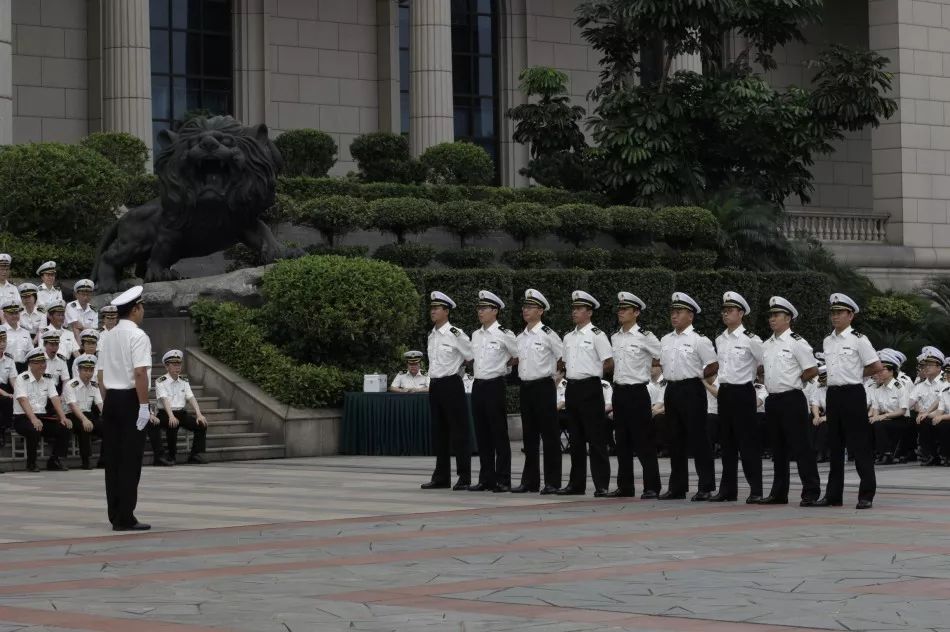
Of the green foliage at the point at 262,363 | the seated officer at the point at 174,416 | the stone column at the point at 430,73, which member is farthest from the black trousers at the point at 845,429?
the stone column at the point at 430,73

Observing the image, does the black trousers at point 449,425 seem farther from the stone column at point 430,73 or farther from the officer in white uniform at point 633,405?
the stone column at point 430,73

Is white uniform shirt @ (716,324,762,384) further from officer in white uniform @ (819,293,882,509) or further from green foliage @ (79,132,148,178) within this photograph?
green foliage @ (79,132,148,178)

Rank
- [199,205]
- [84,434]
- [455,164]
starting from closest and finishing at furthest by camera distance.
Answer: [84,434]
[199,205]
[455,164]

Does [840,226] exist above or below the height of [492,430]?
above

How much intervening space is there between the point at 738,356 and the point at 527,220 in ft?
49.1

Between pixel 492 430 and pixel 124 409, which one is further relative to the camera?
pixel 492 430

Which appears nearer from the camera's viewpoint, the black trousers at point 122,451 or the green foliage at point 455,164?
the black trousers at point 122,451

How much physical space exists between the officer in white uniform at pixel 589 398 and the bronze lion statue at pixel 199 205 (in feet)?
31.9

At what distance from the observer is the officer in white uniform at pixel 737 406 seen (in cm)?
1514

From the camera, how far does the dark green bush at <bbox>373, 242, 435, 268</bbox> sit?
28.3m

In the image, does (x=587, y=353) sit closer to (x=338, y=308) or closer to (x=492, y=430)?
(x=492, y=430)

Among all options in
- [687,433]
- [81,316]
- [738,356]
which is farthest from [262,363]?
[738,356]

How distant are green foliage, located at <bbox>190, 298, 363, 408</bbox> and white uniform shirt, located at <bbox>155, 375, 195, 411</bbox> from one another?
220 cm

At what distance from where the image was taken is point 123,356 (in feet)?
42.2
